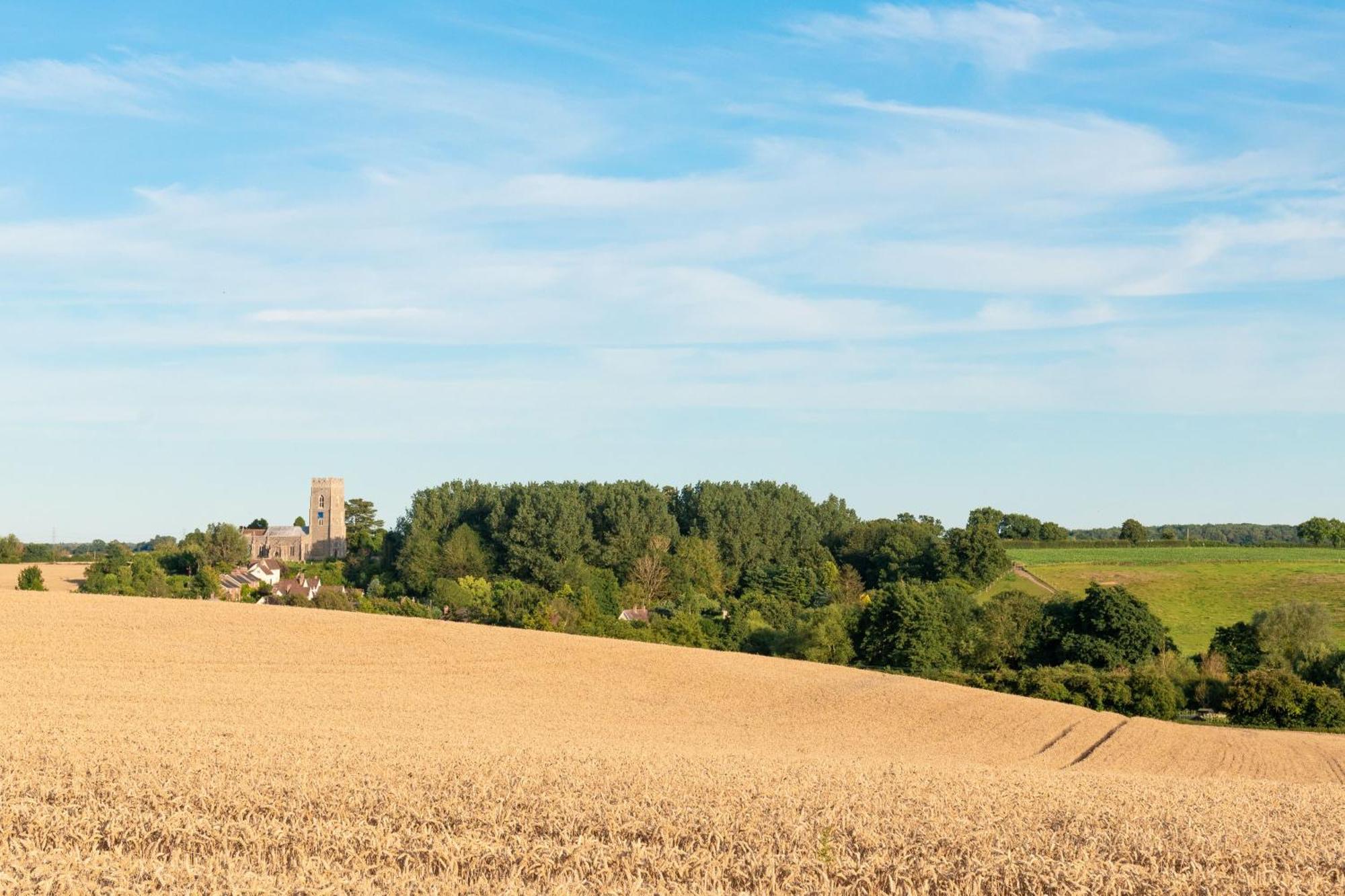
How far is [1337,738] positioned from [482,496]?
3799 inches

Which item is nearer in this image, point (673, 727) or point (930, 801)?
point (930, 801)

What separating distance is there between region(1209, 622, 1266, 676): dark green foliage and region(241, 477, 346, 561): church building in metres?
123

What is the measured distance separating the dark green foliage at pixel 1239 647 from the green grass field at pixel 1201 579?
396 cm

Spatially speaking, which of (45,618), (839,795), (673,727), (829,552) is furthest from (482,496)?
(839,795)

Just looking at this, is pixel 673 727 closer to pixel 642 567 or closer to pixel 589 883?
pixel 589 883

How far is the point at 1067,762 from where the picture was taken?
3403cm

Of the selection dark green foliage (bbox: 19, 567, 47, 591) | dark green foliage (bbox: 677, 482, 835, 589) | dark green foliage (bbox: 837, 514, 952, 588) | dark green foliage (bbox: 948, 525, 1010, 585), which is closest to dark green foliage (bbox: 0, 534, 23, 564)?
dark green foliage (bbox: 19, 567, 47, 591)

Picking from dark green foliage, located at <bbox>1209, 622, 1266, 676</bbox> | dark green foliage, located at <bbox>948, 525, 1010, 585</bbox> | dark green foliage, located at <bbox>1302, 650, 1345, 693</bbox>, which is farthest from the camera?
dark green foliage, located at <bbox>948, 525, 1010, 585</bbox>

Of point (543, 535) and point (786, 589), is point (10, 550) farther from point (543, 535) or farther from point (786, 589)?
point (786, 589)

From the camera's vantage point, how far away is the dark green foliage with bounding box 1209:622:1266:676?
58.4m

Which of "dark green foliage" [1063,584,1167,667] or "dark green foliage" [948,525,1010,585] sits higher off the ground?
"dark green foliage" [948,525,1010,585]

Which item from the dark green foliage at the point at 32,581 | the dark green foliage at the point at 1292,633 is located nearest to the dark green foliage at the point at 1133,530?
the dark green foliage at the point at 1292,633

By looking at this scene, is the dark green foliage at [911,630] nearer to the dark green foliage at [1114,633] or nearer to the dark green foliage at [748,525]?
the dark green foliage at [1114,633]

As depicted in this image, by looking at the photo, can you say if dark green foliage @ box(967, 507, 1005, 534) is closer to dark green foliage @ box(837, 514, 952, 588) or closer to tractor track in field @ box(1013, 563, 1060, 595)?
dark green foliage @ box(837, 514, 952, 588)
